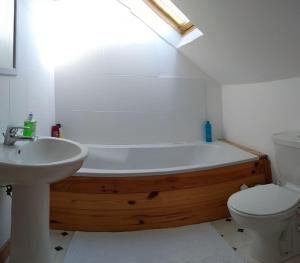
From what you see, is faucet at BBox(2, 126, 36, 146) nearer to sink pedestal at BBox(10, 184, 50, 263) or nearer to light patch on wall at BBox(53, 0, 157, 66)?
sink pedestal at BBox(10, 184, 50, 263)

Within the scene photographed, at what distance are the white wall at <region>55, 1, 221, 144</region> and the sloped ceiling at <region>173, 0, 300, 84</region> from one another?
0.42 meters

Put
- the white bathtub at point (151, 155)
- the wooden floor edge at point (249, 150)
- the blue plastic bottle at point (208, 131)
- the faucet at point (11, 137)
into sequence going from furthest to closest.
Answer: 1. the blue plastic bottle at point (208, 131)
2. the white bathtub at point (151, 155)
3. the wooden floor edge at point (249, 150)
4. the faucet at point (11, 137)

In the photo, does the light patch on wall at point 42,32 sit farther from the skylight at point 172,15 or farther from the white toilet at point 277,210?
the white toilet at point 277,210

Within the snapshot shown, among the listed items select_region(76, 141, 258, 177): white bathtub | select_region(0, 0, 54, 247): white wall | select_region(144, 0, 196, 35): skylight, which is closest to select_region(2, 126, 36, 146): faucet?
select_region(0, 0, 54, 247): white wall

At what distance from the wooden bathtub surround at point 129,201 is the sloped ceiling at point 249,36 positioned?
3.25 ft

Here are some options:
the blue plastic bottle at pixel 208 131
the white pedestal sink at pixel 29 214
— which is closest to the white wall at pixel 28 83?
the white pedestal sink at pixel 29 214

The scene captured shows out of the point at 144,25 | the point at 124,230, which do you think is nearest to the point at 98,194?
the point at 124,230

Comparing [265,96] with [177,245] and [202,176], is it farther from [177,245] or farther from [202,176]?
[177,245]

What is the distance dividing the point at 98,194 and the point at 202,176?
819 millimetres

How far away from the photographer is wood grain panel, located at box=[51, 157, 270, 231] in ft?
5.99

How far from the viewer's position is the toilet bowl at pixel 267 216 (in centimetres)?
140

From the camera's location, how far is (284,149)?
1.66 m

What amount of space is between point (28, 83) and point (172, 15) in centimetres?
155

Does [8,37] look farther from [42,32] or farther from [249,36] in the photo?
[249,36]
